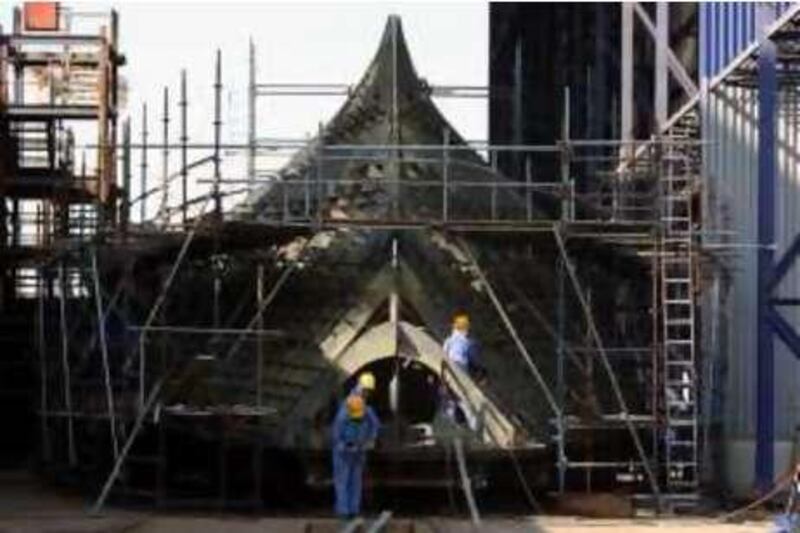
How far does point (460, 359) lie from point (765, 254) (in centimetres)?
520

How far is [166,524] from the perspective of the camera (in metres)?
20.4

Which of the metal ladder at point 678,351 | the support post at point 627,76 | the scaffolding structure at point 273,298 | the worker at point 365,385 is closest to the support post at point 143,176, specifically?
the scaffolding structure at point 273,298

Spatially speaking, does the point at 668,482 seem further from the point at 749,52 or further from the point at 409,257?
the point at 749,52

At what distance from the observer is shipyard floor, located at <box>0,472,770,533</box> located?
1973cm

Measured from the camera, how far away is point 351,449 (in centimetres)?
2042

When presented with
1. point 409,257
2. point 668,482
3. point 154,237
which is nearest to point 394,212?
point 409,257

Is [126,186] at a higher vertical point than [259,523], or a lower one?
higher

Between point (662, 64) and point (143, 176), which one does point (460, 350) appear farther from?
point (662, 64)

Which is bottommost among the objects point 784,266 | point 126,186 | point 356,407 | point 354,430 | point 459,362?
point 354,430

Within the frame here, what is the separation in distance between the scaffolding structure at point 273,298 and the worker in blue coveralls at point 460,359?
89 centimetres

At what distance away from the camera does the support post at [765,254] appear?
79.7 feet

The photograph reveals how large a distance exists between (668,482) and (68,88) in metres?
19.3

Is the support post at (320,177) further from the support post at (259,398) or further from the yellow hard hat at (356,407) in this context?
the yellow hard hat at (356,407)

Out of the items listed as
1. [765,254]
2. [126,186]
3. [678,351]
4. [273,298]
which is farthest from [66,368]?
[765,254]
